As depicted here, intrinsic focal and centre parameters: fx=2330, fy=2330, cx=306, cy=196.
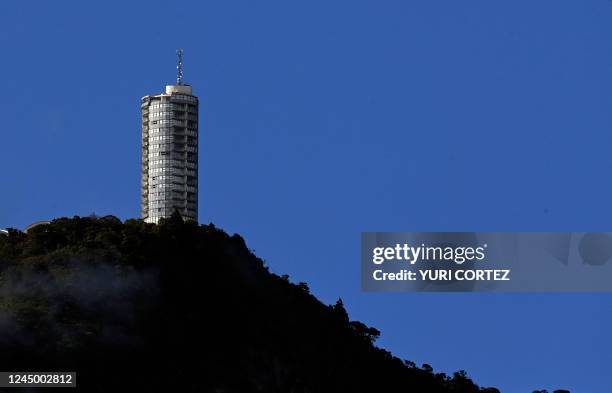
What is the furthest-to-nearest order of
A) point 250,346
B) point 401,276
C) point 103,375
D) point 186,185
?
1. point 186,185
2. point 250,346
3. point 103,375
4. point 401,276

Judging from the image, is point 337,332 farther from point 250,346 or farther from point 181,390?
point 181,390

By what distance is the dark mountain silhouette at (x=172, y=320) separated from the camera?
136625mm

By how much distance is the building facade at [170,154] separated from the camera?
525 feet

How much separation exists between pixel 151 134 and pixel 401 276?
50747 mm

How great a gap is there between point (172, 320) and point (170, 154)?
18.1 m

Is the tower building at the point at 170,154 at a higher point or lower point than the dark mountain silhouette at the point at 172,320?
higher

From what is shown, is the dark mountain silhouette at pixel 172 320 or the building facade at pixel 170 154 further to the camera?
the building facade at pixel 170 154

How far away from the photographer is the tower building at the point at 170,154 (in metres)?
160

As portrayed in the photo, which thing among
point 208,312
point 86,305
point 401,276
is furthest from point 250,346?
point 401,276

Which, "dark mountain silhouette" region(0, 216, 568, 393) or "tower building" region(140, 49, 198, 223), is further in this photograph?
"tower building" region(140, 49, 198, 223)

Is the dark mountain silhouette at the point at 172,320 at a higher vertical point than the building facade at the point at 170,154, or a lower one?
lower

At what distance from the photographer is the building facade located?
160000 millimetres

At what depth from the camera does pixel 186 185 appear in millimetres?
160375

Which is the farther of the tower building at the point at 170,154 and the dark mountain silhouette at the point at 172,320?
the tower building at the point at 170,154
